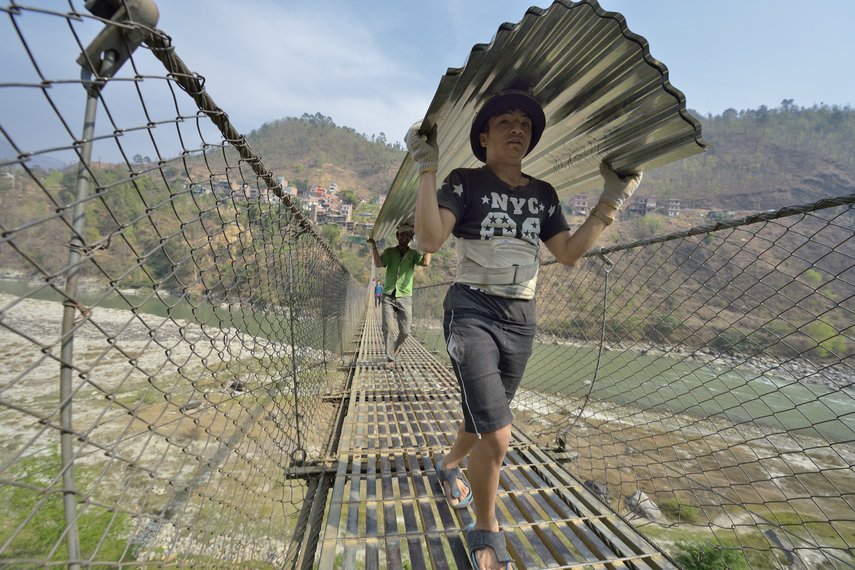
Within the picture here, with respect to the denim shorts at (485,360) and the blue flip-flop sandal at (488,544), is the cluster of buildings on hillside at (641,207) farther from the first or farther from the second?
the blue flip-flop sandal at (488,544)

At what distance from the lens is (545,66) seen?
1.25m

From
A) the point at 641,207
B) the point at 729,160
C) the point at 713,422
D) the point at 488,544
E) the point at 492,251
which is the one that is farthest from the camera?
the point at 729,160

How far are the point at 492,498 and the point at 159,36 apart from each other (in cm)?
163

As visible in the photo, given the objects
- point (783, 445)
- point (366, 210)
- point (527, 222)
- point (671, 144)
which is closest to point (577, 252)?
point (527, 222)

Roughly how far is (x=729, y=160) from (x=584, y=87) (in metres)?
91.2

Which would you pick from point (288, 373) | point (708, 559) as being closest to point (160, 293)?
point (288, 373)

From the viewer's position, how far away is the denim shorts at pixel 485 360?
3.93ft

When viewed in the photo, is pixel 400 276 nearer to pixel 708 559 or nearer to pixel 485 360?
pixel 485 360

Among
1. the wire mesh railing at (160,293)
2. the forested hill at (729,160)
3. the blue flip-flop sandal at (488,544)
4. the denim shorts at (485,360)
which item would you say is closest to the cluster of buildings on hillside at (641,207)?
the forested hill at (729,160)

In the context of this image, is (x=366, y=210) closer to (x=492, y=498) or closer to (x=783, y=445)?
(x=783, y=445)

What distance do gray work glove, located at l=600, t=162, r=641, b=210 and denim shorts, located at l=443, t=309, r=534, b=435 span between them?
0.60 meters

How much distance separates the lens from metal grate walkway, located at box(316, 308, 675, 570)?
4.32ft

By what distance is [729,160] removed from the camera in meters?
68.6

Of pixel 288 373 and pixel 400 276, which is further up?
pixel 400 276
